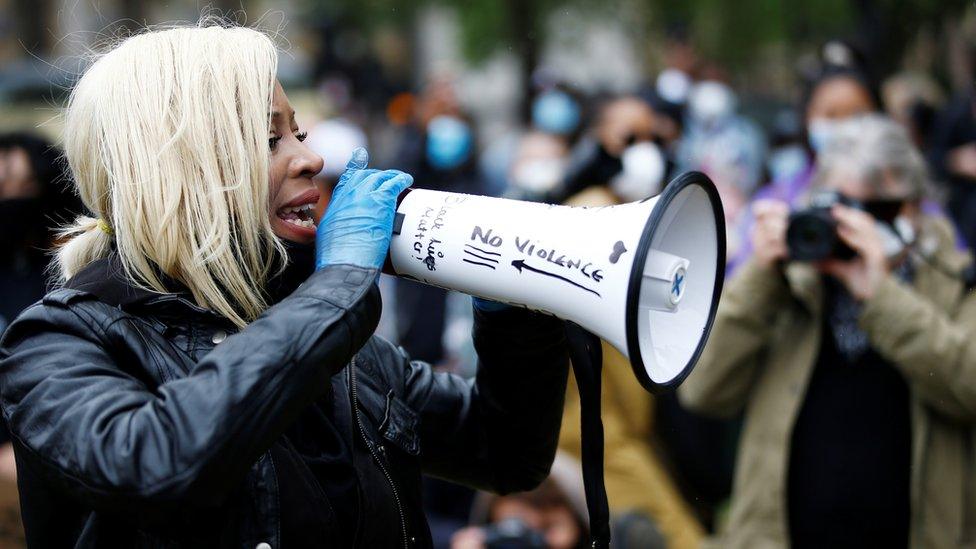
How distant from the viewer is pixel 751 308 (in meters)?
3.41

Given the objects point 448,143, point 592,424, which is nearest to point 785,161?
point 448,143

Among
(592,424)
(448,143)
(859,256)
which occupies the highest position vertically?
(592,424)

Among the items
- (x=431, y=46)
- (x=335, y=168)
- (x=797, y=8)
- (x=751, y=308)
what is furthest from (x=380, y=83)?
(x=751, y=308)

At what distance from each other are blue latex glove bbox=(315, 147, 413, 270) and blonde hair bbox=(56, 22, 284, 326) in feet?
0.29

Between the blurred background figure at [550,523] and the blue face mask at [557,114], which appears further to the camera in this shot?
the blue face mask at [557,114]

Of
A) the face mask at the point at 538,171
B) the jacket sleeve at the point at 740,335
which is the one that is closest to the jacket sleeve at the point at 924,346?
the jacket sleeve at the point at 740,335

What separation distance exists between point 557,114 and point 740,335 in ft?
10.7

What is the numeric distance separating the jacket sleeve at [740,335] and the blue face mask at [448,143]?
334 cm

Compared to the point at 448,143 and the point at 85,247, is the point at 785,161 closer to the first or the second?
the point at 448,143

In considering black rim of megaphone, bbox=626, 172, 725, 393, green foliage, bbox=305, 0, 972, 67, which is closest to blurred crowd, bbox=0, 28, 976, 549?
black rim of megaphone, bbox=626, 172, 725, 393

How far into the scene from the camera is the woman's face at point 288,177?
6.11 ft

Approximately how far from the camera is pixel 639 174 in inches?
179

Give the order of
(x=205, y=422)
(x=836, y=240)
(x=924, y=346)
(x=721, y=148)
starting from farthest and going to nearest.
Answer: (x=721, y=148)
(x=836, y=240)
(x=924, y=346)
(x=205, y=422)

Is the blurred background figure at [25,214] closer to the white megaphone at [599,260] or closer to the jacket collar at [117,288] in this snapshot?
the jacket collar at [117,288]
